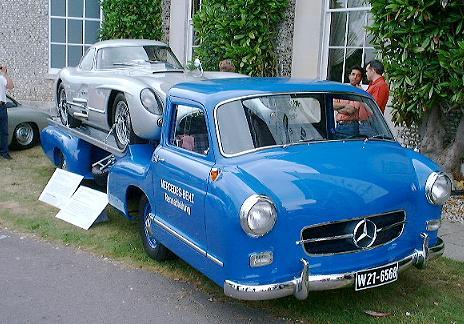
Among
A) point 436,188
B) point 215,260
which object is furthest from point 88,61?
point 436,188

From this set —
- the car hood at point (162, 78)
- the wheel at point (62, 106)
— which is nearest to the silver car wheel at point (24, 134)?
the wheel at point (62, 106)

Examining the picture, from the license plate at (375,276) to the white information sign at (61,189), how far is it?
15.0 feet

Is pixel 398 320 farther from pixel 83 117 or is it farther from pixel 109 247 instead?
pixel 83 117

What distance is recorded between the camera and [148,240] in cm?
558

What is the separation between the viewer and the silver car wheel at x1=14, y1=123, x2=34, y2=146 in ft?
37.1

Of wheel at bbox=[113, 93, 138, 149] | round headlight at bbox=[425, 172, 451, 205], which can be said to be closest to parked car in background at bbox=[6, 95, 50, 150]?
wheel at bbox=[113, 93, 138, 149]

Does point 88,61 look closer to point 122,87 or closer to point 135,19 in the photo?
point 122,87

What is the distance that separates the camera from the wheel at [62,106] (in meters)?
8.91

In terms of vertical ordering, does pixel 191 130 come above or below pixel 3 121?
above

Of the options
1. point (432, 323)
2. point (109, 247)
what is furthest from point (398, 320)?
point (109, 247)

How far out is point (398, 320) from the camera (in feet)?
13.8

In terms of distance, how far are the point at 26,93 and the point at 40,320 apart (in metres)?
12.8

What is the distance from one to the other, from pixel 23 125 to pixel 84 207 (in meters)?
5.29

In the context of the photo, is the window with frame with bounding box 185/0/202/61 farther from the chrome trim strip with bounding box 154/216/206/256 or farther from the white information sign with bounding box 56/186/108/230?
the chrome trim strip with bounding box 154/216/206/256
